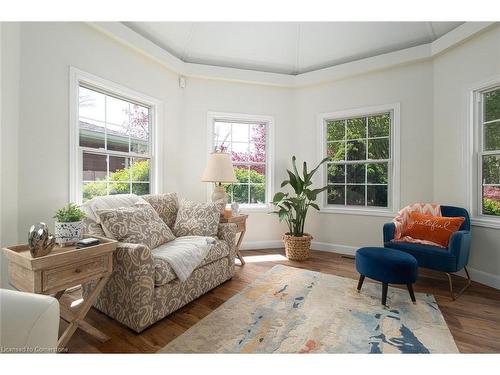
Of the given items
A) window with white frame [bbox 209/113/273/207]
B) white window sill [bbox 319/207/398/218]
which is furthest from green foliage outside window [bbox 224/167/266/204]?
white window sill [bbox 319/207/398/218]

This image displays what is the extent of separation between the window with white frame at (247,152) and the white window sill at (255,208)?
39 millimetres

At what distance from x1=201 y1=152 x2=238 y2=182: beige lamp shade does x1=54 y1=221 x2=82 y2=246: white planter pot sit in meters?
1.52

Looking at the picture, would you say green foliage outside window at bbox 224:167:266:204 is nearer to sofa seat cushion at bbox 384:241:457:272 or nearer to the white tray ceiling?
the white tray ceiling

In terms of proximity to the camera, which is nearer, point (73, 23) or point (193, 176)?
point (73, 23)

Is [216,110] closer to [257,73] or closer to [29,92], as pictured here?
[257,73]

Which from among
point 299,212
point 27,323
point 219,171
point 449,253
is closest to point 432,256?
point 449,253

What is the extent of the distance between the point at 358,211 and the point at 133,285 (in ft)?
10.0

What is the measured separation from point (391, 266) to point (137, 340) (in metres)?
2.00

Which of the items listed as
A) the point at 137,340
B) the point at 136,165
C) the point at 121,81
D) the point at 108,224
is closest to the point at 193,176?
the point at 136,165

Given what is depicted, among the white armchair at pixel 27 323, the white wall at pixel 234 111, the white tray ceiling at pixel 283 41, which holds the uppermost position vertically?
the white tray ceiling at pixel 283 41

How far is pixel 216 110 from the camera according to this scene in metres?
3.58

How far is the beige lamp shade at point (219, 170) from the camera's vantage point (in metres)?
2.91

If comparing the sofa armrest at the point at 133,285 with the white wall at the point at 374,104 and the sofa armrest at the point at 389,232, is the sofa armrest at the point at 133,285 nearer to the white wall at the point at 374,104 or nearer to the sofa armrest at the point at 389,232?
the sofa armrest at the point at 389,232

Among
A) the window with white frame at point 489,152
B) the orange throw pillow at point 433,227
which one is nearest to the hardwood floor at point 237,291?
the orange throw pillow at point 433,227
